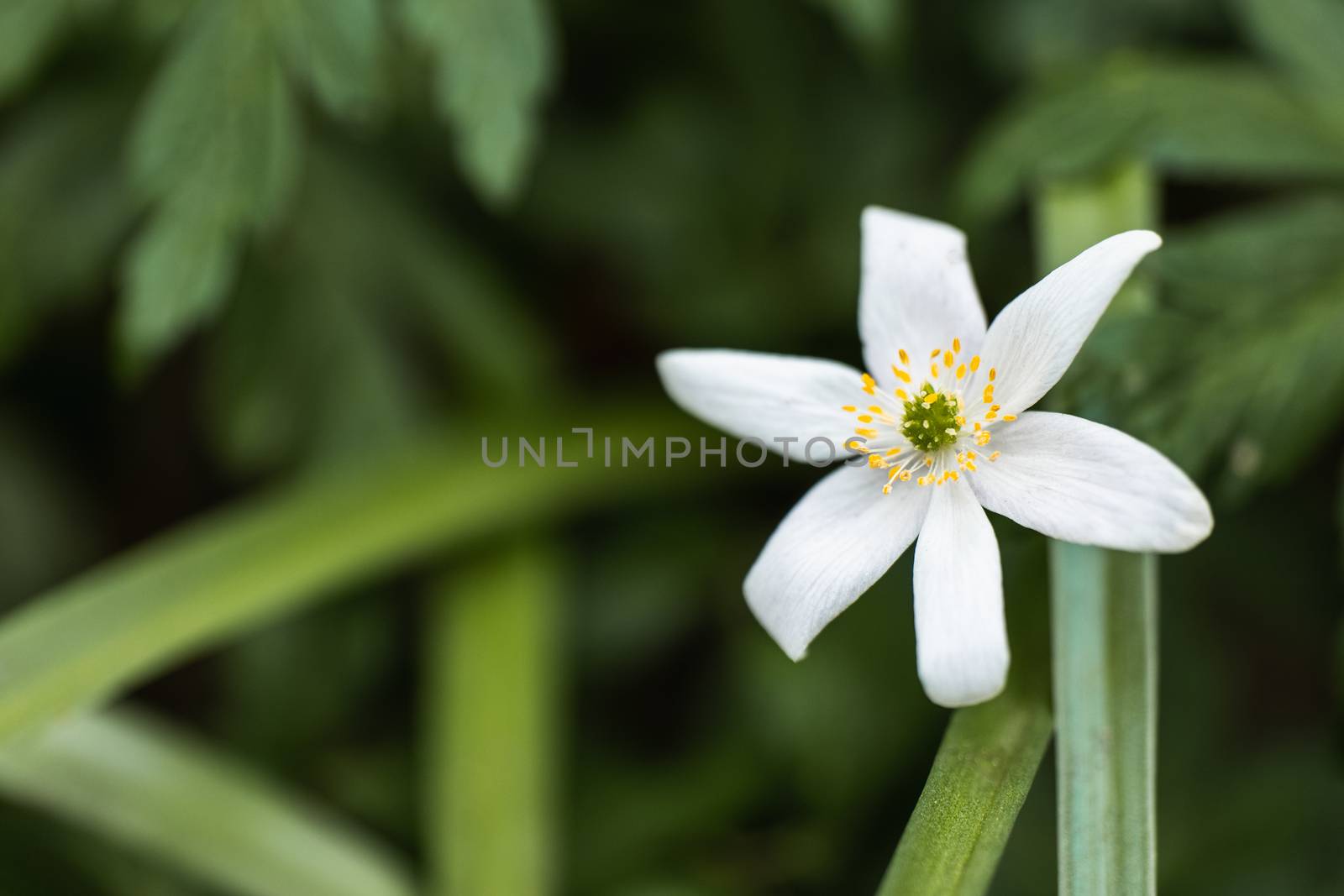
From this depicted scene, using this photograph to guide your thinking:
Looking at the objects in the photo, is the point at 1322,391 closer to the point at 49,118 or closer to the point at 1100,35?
the point at 1100,35

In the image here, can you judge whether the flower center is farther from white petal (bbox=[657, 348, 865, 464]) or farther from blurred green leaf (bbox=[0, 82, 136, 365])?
blurred green leaf (bbox=[0, 82, 136, 365])

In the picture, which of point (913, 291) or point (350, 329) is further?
point (350, 329)

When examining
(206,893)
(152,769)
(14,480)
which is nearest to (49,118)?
(14,480)

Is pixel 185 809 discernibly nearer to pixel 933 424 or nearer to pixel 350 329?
pixel 350 329

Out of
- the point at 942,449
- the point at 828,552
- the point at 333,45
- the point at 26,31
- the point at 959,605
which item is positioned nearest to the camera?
the point at 959,605

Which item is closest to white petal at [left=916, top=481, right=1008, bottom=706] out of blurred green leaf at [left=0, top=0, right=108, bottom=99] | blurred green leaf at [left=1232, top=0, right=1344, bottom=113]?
blurred green leaf at [left=1232, top=0, right=1344, bottom=113]

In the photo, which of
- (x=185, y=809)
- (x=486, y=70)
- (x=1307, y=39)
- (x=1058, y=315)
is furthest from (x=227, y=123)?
(x=1307, y=39)

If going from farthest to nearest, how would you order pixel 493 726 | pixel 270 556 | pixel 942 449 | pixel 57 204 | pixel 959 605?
1. pixel 57 204
2. pixel 493 726
3. pixel 270 556
4. pixel 942 449
5. pixel 959 605
